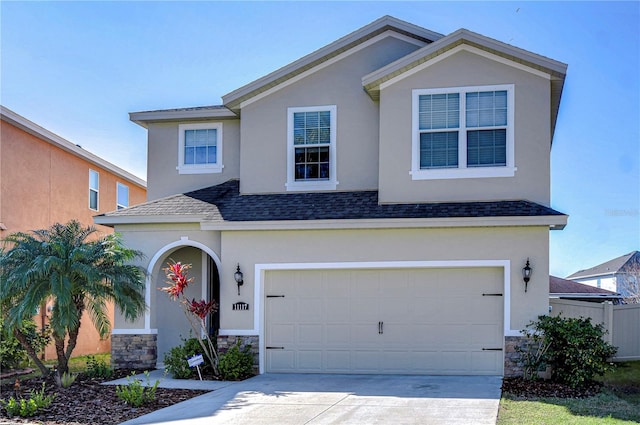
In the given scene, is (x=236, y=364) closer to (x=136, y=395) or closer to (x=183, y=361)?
(x=183, y=361)

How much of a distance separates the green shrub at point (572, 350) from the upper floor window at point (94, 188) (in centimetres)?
1518

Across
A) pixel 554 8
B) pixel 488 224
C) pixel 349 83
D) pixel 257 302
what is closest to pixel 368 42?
pixel 349 83

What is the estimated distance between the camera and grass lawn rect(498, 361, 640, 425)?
891 centimetres

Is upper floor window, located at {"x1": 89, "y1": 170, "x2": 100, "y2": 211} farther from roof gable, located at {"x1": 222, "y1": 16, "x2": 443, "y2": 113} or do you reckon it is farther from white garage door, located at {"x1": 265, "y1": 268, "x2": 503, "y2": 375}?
white garage door, located at {"x1": 265, "y1": 268, "x2": 503, "y2": 375}

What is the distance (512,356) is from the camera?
12602 mm

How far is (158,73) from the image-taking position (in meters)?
17.2

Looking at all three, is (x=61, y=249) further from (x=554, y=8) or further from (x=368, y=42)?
(x=554, y=8)

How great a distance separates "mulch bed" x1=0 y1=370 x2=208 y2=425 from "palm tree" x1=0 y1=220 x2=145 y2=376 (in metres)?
0.72

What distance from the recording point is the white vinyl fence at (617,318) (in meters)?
15.1

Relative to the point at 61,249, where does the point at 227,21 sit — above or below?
above

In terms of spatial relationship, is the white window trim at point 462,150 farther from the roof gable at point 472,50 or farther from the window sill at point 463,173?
the roof gable at point 472,50

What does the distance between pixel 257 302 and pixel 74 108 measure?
9.92m

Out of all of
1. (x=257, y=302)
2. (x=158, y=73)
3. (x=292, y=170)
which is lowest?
(x=257, y=302)

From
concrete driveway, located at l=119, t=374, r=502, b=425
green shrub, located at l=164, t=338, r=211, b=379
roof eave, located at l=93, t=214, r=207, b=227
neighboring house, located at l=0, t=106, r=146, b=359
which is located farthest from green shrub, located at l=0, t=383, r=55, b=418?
neighboring house, located at l=0, t=106, r=146, b=359
